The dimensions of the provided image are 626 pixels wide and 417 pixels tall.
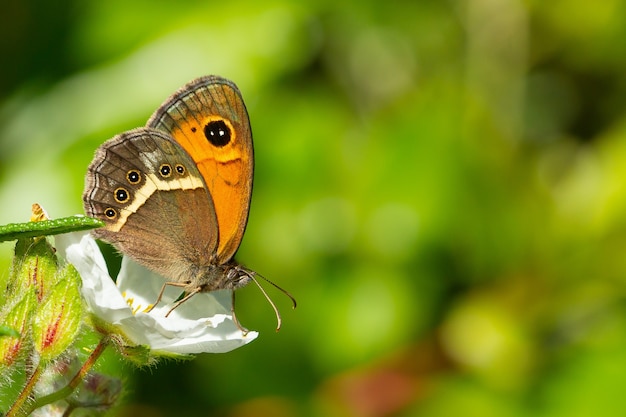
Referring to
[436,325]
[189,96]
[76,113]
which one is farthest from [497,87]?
[189,96]

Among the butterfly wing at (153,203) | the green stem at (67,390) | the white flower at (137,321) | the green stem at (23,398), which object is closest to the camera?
the green stem at (23,398)

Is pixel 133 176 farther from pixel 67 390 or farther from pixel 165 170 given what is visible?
pixel 67 390

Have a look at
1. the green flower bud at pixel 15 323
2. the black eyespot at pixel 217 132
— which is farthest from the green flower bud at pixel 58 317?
the black eyespot at pixel 217 132

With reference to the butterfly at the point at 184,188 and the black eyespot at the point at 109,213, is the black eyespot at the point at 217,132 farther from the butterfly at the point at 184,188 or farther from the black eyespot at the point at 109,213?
the black eyespot at the point at 109,213

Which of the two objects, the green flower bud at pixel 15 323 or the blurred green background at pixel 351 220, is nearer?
the green flower bud at pixel 15 323

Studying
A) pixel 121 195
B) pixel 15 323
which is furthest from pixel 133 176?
pixel 15 323

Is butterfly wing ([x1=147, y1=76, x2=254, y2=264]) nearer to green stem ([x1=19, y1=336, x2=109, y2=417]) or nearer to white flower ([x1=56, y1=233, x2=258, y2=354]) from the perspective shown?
white flower ([x1=56, y1=233, x2=258, y2=354])
